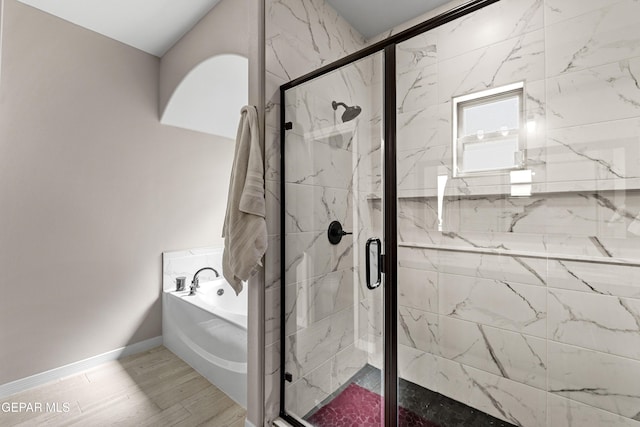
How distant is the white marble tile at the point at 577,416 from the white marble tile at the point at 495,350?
0.27 feet

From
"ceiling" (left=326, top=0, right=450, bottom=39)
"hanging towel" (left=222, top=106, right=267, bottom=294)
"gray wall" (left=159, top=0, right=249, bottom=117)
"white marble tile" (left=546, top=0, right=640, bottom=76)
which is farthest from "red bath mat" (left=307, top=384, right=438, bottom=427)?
"ceiling" (left=326, top=0, right=450, bottom=39)

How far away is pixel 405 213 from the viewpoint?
53.4 inches

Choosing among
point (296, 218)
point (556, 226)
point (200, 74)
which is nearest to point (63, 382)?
point (296, 218)

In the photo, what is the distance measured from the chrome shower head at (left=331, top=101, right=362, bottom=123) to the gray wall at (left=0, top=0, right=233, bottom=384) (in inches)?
76.0

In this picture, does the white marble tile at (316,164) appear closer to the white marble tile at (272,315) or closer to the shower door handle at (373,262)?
the shower door handle at (373,262)

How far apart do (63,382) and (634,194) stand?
11.2 feet

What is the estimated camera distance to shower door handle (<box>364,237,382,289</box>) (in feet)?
4.28

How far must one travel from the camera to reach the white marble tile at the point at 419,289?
137 cm

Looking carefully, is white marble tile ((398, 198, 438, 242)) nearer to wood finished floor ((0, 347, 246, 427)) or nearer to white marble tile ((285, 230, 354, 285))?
white marble tile ((285, 230, 354, 285))

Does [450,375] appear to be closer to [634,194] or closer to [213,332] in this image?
[634,194]

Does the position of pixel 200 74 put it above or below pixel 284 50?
above

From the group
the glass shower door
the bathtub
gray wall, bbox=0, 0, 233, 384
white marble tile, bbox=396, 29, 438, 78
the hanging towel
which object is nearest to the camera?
white marble tile, bbox=396, 29, 438, 78

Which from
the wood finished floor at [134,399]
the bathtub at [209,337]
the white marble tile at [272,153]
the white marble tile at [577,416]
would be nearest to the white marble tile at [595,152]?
the white marble tile at [577,416]

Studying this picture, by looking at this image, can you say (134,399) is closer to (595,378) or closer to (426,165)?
(426,165)
